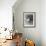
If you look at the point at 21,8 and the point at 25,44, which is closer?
the point at 25,44

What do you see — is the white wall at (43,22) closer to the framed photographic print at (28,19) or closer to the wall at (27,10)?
the wall at (27,10)

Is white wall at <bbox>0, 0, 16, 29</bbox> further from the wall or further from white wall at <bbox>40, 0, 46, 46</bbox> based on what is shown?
white wall at <bbox>40, 0, 46, 46</bbox>

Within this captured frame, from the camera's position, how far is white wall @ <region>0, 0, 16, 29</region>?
4.44 metres

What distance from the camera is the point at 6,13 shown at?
4480 mm

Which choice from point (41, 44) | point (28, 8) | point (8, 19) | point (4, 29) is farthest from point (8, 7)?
point (41, 44)

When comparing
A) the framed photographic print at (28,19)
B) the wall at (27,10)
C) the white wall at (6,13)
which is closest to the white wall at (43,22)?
the wall at (27,10)

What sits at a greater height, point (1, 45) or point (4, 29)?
point (4, 29)

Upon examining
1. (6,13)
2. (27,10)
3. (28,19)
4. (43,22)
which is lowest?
(43,22)

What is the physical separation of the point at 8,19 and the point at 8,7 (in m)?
0.45

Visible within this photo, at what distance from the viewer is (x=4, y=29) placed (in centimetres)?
459

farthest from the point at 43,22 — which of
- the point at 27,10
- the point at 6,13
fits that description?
the point at 6,13

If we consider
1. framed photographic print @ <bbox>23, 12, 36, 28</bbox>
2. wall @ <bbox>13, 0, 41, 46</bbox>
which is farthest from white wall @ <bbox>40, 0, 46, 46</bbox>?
framed photographic print @ <bbox>23, 12, 36, 28</bbox>

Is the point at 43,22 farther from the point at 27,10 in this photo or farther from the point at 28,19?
the point at 27,10

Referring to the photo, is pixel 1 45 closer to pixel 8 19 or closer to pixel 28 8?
pixel 8 19
